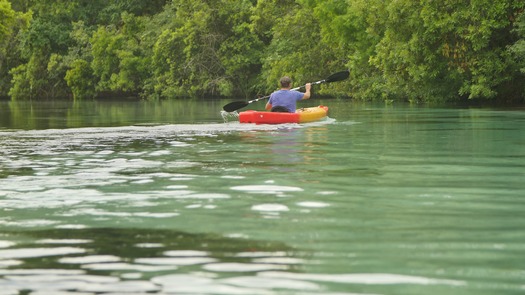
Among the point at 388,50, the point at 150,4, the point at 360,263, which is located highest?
the point at 150,4

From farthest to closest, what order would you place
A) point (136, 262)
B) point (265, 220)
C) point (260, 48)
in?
point (260, 48), point (265, 220), point (136, 262)

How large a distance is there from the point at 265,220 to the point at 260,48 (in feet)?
184

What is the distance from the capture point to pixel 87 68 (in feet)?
235

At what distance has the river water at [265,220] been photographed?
5.45m

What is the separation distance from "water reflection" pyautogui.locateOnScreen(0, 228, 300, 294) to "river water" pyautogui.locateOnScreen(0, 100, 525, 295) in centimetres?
1

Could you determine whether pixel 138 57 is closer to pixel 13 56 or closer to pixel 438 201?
pixel 13 56

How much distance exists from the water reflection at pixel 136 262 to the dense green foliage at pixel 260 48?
25023 millimetres

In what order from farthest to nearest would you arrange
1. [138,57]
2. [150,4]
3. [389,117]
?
[150,4] → [138,57] → [389,117]

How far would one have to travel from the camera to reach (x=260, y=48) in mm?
63156

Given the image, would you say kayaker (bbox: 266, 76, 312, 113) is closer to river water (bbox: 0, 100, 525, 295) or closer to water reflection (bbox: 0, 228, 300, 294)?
river water (bbox: 0, 100, 525, 295)

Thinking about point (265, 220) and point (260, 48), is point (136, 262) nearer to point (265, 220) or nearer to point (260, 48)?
point (265, 220)

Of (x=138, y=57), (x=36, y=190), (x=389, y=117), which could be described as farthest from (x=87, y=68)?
(x=36, y=190)

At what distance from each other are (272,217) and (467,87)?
2668 cm

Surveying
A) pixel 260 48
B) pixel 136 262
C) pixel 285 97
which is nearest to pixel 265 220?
pixel 136 262
